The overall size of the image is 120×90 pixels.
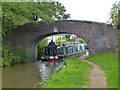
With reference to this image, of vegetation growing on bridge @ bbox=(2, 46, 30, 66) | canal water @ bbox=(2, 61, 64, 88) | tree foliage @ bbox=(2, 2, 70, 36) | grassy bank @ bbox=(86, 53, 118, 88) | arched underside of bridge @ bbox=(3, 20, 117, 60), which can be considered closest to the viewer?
grassy bank @ bbox=(86, 53, 118, 88)

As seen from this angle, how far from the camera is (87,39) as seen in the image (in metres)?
17.5

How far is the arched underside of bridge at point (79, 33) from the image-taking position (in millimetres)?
17297

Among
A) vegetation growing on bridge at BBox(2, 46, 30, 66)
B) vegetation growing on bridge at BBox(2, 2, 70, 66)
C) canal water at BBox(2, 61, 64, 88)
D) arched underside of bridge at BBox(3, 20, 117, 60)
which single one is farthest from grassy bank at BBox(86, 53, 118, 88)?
vegetation growing on bridge at BBox(2, 46, 30, 66)

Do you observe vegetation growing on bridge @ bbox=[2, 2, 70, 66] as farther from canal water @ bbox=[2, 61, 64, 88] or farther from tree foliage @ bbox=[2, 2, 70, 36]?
canal water @ bbox=[2, 61, 64, 88]

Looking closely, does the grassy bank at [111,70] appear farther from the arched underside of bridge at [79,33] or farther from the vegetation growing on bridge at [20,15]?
the vegetation growing on bridge at [20,15]

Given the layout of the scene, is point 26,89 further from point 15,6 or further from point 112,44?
point 112,44

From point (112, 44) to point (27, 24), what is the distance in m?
7.55

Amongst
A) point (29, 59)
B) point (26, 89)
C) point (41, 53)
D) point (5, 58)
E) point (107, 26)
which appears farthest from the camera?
point (41, 53)

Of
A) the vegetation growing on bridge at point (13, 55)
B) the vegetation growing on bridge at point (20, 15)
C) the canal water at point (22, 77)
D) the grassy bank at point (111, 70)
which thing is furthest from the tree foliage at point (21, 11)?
the grassy bank at point (111, 70)

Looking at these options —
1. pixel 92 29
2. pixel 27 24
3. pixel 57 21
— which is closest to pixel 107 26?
pixel 92 29

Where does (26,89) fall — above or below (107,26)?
below

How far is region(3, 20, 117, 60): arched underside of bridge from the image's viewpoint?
17.3 meters

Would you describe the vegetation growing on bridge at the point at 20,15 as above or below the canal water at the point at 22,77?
above

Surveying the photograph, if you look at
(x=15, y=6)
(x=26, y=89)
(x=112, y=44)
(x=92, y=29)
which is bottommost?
(x=26, y=89)
